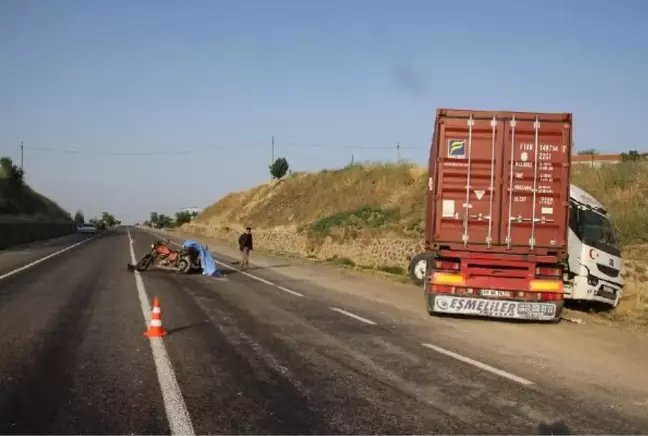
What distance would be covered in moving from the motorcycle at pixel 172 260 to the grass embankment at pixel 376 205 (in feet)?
29.5

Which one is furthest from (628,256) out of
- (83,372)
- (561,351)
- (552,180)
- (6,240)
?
(6,240)

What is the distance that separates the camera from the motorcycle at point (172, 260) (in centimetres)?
2217

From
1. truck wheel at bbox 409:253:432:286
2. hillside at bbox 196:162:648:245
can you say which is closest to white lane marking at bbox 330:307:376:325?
truck wheel at bbox 409:253:432:286

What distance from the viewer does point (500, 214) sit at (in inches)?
488

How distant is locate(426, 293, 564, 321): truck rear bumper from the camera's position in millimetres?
11914

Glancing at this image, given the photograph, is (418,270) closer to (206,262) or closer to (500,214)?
(206,262)

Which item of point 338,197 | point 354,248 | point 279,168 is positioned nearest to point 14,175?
point 279,168

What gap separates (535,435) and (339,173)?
227 feet

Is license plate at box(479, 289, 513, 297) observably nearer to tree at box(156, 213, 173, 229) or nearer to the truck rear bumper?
the truck rear bumper

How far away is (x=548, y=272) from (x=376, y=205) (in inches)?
1739

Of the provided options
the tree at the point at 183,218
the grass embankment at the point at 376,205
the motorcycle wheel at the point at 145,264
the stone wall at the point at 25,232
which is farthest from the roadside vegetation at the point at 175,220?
the motorcycle wheel at the point at 145,264

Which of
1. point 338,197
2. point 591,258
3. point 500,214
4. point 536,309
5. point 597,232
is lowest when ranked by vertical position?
point 536,309

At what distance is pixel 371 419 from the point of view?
572cm

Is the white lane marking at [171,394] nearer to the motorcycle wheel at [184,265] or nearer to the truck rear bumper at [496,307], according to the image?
the truck rear bumper at [496,307]
